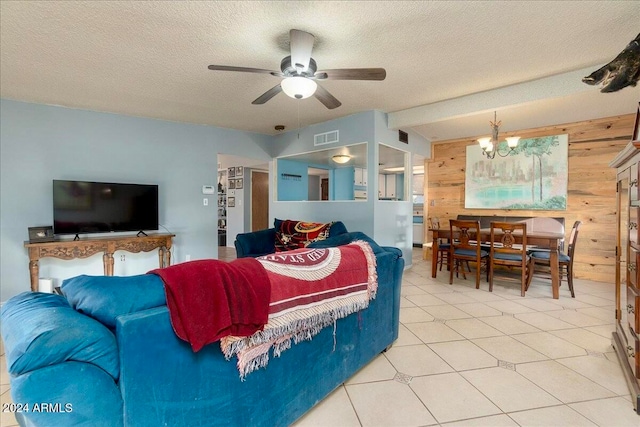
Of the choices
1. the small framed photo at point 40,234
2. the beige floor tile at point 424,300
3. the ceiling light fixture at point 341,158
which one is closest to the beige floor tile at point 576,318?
the beige floor tile at point 424,300

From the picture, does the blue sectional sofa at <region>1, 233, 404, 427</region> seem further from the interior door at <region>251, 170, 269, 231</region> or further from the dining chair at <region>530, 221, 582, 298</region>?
the interior door at <region>251, 170, 269, 231</region>

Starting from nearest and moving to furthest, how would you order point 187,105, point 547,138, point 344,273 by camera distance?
point 344,273 < point 187,105 < point 547,138

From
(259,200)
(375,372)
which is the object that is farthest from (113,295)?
(259,200)

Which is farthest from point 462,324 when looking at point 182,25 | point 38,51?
point 38,51

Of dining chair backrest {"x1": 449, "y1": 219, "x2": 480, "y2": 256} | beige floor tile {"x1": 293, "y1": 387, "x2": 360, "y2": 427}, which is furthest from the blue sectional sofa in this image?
dining chair backrest {"x1": 449, "y1": 219, "x2": 480, "y2": 256}

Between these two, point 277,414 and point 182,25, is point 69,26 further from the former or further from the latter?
point 277,414

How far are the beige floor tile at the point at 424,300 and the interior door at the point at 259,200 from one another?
14.5 ft

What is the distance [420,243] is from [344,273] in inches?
248

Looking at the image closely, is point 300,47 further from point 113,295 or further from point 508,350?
point 508,350

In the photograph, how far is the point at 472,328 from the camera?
2725 mm

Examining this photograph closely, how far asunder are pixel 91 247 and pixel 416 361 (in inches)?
144

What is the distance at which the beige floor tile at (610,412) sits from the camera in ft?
5.11

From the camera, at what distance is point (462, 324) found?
9.23 feet

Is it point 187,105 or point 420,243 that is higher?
point 187,105
